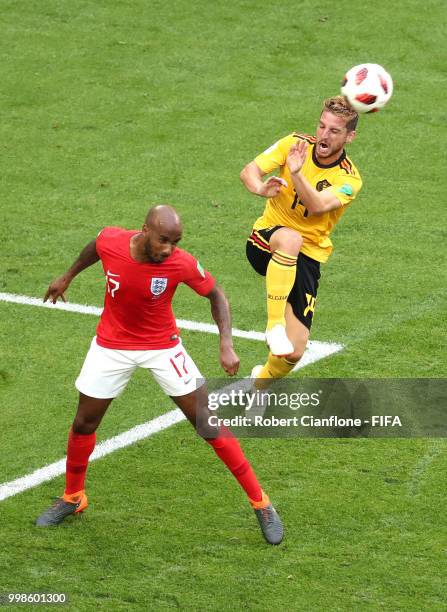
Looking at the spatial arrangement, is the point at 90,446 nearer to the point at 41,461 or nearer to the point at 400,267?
the point at 41,461

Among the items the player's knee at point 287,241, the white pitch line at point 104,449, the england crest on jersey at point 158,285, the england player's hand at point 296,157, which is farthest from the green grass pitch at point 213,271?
the england player's hand at point 296,157

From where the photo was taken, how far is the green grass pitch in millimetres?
7828

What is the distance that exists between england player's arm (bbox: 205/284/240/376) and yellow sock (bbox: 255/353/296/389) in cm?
194

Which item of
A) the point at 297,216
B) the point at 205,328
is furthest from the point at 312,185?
the point at 205,328

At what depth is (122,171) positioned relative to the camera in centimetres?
1532

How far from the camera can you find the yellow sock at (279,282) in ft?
31.6

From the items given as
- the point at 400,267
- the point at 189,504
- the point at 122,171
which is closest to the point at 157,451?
the point at 189,504

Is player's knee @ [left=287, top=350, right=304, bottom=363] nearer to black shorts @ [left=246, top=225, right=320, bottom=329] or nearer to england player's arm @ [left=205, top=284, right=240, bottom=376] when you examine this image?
black shorts @ [left=246, top=225, right=320, bottom=329]

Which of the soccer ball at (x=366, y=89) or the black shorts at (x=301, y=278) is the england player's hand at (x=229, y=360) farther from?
the soccer ball at (x=366, y=89)

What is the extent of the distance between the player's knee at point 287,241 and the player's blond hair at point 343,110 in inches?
36.5

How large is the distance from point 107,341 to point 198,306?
4258 millimetres

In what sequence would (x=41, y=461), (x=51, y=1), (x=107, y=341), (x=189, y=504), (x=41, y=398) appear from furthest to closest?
1. (x=51, y=1)
2. (x=41, y=398)
3. (x=41, y=461)
4. (x=189, y=504)
5. (x=107, y=341)

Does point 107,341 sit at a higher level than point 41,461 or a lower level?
higher

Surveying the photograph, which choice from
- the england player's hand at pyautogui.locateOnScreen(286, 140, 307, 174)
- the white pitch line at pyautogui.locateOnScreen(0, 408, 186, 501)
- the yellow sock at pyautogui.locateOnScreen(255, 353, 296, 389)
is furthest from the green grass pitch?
the england player's hand at pyautogui.locateOnScreen(286, 140, 307, 174)
